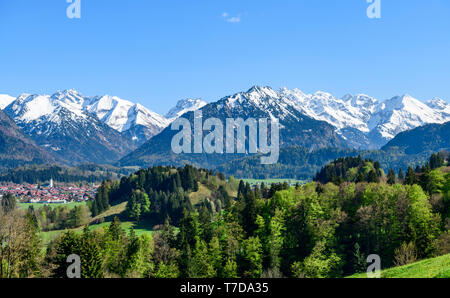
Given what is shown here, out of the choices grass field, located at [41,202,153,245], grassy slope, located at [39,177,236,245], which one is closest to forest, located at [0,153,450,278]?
grass field, located at [41,202,153,245]

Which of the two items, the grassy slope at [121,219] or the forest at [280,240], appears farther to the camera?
the grassy slope at [121,219]

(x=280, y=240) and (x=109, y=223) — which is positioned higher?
(x=280, y=240)

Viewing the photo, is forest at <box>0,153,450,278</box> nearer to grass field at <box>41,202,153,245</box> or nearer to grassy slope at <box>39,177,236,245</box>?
grass field at <box>41,202,153,245</box>

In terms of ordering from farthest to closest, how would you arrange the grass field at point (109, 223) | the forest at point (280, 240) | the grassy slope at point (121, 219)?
the grassy slope at point (121, 219)
the grass field at point (109, 223)
the forest at point (280, 240)

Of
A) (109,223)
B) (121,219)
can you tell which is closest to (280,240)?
(109,223)

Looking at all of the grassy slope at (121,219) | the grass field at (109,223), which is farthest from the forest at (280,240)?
the grassy slope at (121,219)

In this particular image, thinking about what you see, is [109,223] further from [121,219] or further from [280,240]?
[280,240]

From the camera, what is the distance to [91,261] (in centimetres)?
5856

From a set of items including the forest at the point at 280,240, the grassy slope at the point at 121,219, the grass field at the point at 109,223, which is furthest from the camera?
the grassy slope at the point at 121,219

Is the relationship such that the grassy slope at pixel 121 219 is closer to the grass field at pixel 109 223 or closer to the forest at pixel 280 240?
the grass field at pixel 109 223

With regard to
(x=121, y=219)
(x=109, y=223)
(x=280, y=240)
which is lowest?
(x=121, y=219)

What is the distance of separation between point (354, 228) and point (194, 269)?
32624 millimetres
